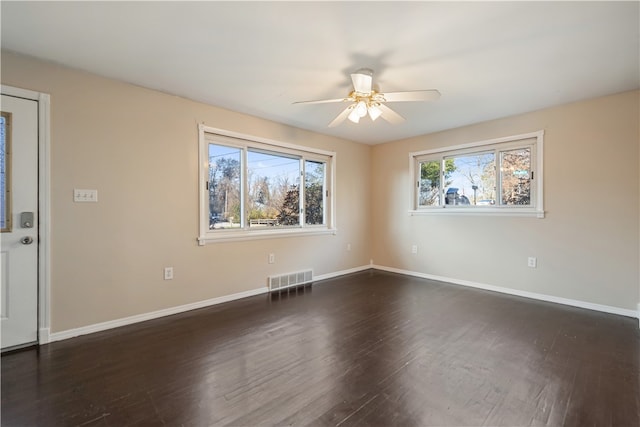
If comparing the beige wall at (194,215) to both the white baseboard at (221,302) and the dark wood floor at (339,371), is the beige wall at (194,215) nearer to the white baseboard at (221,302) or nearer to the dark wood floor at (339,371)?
the white baseboard at (221,302)

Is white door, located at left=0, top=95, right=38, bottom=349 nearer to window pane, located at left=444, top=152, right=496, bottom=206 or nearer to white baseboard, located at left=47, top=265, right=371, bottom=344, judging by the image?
white baseboard, located at left=47, top=265, right=371, bottom=344

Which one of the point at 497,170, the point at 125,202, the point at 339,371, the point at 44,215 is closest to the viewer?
the point at 339,371

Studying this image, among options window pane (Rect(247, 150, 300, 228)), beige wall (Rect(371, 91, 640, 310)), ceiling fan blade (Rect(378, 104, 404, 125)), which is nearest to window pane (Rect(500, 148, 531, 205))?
beige wall (Rect(371, 91, 640, 310))

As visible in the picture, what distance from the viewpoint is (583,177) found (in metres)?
3.34

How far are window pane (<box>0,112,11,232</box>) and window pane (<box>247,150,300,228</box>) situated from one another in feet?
7.14

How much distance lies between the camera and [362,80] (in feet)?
7.64

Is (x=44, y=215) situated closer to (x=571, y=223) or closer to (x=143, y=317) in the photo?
(x=143, y=317)

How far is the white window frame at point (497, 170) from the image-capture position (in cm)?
364

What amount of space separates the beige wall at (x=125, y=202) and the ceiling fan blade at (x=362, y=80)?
6.03 ft

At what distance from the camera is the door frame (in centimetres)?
242

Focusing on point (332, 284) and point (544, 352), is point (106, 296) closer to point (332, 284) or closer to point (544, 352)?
point (332, 284)

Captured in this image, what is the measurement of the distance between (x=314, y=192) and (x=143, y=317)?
2.80 metres

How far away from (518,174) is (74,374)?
4.92 m

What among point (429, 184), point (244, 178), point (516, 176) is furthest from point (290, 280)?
point (516, 176)
